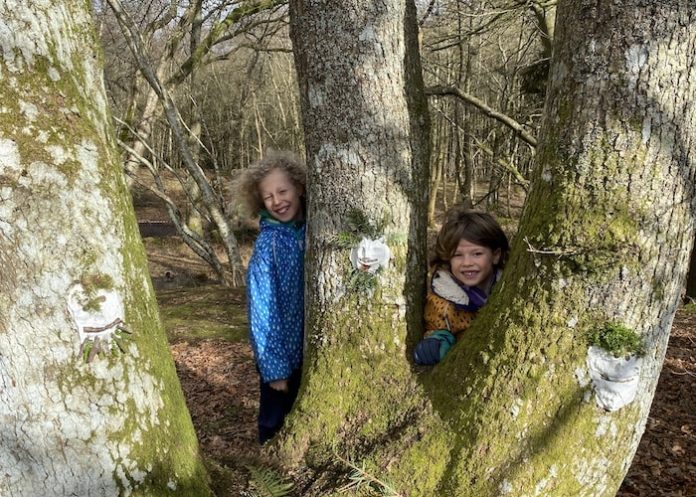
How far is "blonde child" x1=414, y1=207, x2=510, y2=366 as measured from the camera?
7.08 feet

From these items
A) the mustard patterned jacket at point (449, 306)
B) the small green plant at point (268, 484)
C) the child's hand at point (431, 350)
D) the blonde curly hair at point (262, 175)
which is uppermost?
the blonde curly hair at point (262, 175)

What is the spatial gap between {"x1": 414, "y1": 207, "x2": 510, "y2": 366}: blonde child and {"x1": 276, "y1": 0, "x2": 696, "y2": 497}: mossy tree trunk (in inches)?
4.4

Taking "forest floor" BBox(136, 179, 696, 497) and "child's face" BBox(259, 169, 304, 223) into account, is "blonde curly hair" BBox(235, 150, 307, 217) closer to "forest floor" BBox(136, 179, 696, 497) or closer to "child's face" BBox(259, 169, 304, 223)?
"child's face" BBox(259, 169, 304, 223)

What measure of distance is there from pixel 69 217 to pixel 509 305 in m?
1.42

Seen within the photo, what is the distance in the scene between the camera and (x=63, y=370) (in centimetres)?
148

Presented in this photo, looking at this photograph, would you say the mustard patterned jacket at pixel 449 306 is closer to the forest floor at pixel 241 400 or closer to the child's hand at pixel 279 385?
the child's hand at pixel 279 385

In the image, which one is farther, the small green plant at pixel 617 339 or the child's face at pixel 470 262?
the child's face at pixel 470 262

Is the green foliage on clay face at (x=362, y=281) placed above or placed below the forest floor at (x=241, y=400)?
above

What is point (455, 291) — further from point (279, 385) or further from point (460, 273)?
point (279, 385)

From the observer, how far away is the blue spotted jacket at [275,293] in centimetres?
245

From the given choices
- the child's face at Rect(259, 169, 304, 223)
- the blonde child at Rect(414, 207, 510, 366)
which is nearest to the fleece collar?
the blonde child at Rect(414, 207, 510, 366)

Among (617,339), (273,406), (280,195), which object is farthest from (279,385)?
(617,339)

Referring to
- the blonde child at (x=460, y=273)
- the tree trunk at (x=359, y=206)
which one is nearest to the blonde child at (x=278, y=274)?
the tree trunk at (x=359, y=206)

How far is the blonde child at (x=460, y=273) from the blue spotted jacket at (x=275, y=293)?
0.67m
